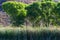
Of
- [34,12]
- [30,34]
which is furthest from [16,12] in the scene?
[30,34]

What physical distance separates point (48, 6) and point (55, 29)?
206 centimetres

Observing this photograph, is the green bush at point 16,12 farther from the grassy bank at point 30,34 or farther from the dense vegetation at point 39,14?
the grassy bank at point 30,34

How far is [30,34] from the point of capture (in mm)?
10805

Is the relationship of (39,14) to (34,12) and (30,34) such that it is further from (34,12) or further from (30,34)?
(30,34)

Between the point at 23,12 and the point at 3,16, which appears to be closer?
the point at 23,12

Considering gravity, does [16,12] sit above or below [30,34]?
above

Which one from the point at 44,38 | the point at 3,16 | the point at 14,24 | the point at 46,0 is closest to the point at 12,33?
the point at 44,38

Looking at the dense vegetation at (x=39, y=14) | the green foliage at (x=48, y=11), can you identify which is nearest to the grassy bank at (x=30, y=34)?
the dense vegetation at (x=39, y=14)

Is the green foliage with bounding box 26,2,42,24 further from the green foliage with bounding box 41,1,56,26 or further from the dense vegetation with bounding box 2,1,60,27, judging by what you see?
the green foliage with bounding box 41,1,56,26

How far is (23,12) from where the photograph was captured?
41.1 feet

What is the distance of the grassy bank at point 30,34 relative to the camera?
10719 millimetres

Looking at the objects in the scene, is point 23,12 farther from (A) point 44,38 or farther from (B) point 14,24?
(A) point 44,38

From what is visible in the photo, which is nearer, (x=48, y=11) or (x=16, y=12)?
(x=48, y=11)

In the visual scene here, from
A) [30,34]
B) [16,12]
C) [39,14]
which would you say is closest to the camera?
[30,34]
